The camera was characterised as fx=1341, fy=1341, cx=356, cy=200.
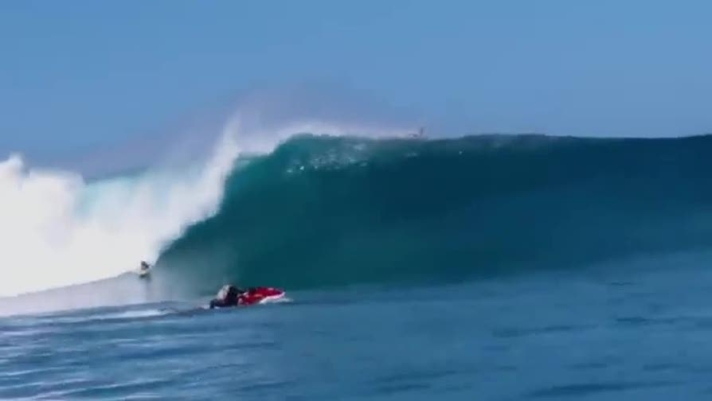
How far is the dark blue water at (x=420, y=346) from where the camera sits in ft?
32.2

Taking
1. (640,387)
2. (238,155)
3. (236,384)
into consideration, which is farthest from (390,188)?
(640,387)

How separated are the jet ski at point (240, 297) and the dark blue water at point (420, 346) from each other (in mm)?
822

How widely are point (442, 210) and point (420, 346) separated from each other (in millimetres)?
13217

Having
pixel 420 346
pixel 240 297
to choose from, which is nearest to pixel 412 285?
pixel 240 297

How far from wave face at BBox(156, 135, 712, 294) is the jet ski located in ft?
7.58

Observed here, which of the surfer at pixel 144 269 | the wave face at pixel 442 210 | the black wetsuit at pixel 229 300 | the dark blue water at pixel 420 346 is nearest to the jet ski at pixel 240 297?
the black wetsuit at pixel 229 300

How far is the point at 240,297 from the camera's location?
20094 mm

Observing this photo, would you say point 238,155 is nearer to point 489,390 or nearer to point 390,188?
point 390,188

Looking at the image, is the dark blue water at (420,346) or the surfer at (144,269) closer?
the dark blue water at (420,346)

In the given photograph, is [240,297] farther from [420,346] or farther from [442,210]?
[420,346]

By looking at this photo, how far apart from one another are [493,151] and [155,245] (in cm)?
745

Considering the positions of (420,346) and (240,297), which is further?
(240,297)

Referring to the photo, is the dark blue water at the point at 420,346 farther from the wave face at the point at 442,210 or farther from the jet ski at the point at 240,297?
the wave face at the point at 442,210

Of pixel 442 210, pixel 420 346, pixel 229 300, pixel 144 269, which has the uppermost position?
pixel 442 210
